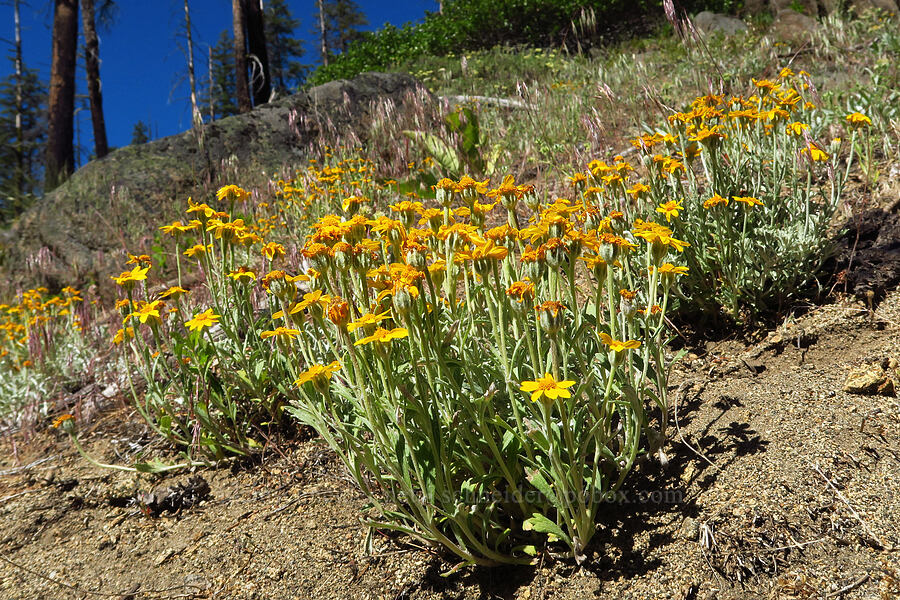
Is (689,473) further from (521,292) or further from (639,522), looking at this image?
(521,292)

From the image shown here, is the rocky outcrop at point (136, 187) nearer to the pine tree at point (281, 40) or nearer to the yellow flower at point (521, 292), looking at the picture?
the yellow flower at point (521, 292)

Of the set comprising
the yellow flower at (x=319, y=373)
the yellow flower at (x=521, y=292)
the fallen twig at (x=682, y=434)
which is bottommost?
the fallen twig at (x=682, y=434)

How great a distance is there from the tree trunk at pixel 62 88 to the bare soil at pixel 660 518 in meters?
8.38

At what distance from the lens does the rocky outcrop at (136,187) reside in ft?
18.3

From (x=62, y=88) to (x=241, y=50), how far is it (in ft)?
9.59

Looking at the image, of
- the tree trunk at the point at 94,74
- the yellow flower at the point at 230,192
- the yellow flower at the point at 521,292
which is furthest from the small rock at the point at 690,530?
the tree trunk at the point at 94,74

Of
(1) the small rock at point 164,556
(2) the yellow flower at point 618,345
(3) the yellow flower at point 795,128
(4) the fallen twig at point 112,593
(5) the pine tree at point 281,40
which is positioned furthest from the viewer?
(5) the pine tree at point 281,40

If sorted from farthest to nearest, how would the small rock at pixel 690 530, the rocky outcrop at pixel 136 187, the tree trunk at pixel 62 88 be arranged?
1. the tree trunk at pixel 62 88
2. the rocky outcrop at pixel 136 187
3. the small rock at pixel 690 530

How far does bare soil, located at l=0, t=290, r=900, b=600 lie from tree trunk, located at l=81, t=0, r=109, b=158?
33.1ft

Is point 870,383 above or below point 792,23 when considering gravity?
below

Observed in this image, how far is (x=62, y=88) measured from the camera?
8383mm

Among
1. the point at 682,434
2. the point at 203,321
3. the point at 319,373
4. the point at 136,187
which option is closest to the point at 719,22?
the point at 136,187

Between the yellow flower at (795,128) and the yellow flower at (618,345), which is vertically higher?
the yellow flower at (795,128)

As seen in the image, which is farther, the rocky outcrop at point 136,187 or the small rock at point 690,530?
the rocky outcrop at point 136,187
